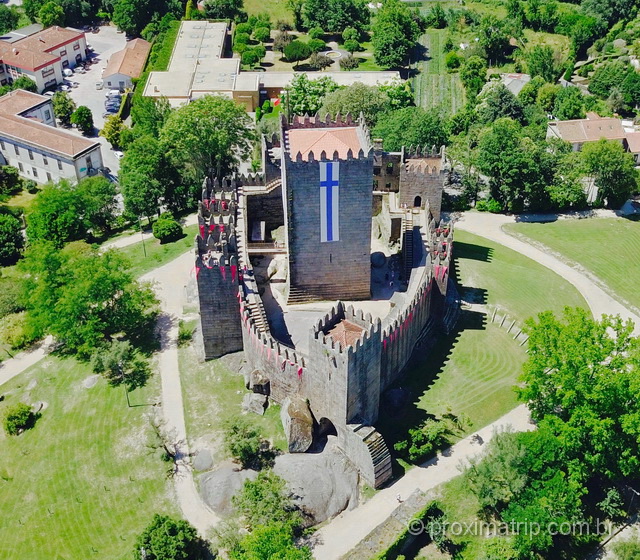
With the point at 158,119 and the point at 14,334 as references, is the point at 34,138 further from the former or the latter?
the point at 14,334

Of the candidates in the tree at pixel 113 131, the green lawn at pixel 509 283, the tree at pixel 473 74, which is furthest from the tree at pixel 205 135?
the tree at pixel 473 74

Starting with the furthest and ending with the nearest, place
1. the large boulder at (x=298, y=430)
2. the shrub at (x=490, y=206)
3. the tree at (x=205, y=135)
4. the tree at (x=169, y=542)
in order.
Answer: the shrub at (x=490, y=206) < the tree at (x=205, y=135) < the large boulder at (x=298, y=430) < the tree at (x=169, y=542)

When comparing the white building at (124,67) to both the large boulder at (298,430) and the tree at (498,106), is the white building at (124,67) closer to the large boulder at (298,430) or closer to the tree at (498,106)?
the tree at (498,106)

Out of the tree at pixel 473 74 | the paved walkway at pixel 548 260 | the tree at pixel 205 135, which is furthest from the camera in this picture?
the tree at pixel 473 74

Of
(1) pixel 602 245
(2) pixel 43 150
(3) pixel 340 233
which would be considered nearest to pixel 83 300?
(3) pixel 340 233

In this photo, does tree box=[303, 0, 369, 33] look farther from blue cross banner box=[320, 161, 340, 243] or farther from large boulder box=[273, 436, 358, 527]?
large boulder box=[273, 436, 358, 527]

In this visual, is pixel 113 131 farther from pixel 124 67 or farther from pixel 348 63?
pixel 348 63
